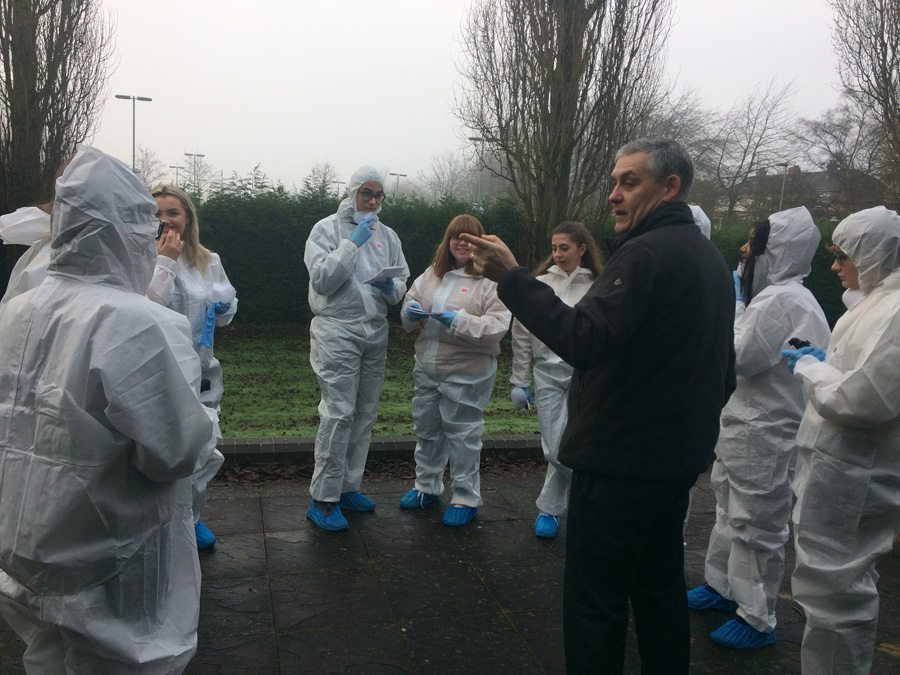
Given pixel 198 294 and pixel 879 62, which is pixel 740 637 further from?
pixel 879 62

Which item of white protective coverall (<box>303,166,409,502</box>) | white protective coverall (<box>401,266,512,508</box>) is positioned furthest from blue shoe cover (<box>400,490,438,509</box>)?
white protective coverall (<box>303,166,409,502</box>)

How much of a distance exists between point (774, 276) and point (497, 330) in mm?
1680

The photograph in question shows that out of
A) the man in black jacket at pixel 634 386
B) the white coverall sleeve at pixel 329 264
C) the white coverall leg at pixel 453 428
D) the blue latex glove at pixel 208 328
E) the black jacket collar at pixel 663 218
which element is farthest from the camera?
the white coverall leg at pixel 453 428

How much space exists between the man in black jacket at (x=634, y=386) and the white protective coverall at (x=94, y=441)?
3.50 ft

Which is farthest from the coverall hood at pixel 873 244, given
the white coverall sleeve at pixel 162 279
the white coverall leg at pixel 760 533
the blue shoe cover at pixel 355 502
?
the blue shoe cover at pixel 355 502

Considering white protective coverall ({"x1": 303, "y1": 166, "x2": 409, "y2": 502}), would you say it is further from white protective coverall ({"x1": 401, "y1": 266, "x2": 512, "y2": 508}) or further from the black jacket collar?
the black jacket collar

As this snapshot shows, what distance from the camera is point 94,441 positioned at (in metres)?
1.82

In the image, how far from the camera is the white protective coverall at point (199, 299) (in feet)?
11.2

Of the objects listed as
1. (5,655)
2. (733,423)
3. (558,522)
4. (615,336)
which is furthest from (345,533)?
(615,336)

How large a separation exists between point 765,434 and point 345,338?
→ 2.43 metres

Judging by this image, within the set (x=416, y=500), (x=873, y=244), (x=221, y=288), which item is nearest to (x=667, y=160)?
(x=873, y=244)

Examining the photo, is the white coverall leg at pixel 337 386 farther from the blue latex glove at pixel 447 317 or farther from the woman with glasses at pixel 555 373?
the woman with glasses at pixel 555 373

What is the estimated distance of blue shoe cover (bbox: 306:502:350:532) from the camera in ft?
14.1

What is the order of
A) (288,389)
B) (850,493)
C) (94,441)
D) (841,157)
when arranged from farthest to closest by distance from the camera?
(841,157), (288,389), (850,493), (94,441)
